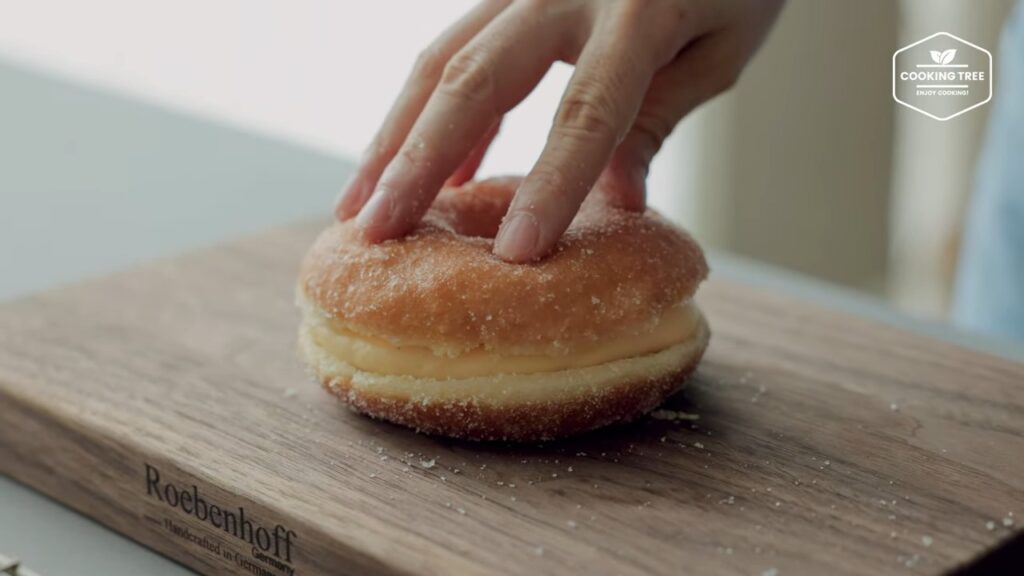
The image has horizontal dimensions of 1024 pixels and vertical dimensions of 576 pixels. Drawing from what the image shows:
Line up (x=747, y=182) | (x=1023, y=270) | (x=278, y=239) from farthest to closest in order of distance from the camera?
(x=747, y=182) < (x=1023, y=270) < (x=278, y=239)

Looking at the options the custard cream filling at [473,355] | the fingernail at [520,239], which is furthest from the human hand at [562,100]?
the custard cream filling at [473,355]

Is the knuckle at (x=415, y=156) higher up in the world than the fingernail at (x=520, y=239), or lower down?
higher up

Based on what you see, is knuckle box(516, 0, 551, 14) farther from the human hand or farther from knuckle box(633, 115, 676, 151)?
knuckle box(633, 115, 676, 151)

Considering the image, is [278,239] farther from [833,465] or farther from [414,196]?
[833,465]

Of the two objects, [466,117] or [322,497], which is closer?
[322,497]

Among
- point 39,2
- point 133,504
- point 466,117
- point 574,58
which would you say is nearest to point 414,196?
point 466,117

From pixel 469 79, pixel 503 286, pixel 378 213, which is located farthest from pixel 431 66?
pixel 503 286

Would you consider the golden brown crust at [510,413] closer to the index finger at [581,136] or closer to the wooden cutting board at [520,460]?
the wooden cutting board at [520,460]
